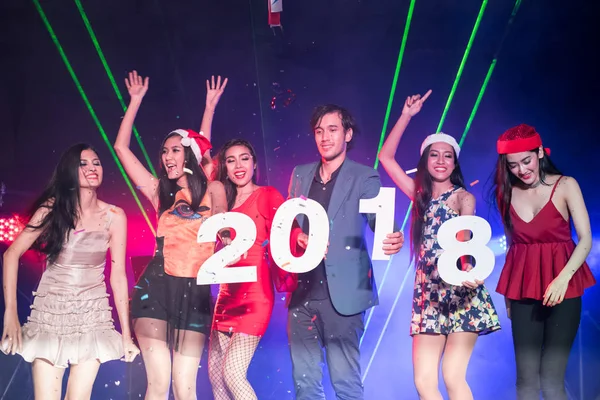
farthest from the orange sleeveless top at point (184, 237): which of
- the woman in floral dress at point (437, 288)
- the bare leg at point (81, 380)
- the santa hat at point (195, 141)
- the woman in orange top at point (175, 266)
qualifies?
the woman in floral dress at point (437, 288)

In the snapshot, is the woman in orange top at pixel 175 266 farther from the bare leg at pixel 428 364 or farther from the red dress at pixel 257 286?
the bare leg at pixel 428 364

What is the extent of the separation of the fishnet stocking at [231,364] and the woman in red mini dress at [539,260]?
1.46 metres

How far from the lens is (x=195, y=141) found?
12.3ft

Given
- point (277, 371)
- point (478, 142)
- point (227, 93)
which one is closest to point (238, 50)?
point (227, 93)

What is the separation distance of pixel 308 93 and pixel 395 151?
2.25 feet

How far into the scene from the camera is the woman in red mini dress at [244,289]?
345 cm

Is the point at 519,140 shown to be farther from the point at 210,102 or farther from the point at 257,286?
the point at 210,102

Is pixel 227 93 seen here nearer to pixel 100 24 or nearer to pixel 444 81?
pixel 100 24

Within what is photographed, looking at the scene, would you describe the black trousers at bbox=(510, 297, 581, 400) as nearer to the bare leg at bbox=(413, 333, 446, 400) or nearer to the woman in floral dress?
the woman in floral dress

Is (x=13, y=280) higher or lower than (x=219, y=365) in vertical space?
higher

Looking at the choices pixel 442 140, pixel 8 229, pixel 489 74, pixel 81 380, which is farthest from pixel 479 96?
pixel 8 229

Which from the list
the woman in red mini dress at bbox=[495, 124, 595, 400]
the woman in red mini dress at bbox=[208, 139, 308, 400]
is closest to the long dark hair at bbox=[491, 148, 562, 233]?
the woman in red mini dress at bbox=[495, 124, 595, 400]

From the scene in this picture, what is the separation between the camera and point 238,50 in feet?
13.3

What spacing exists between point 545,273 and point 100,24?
3174 mm
